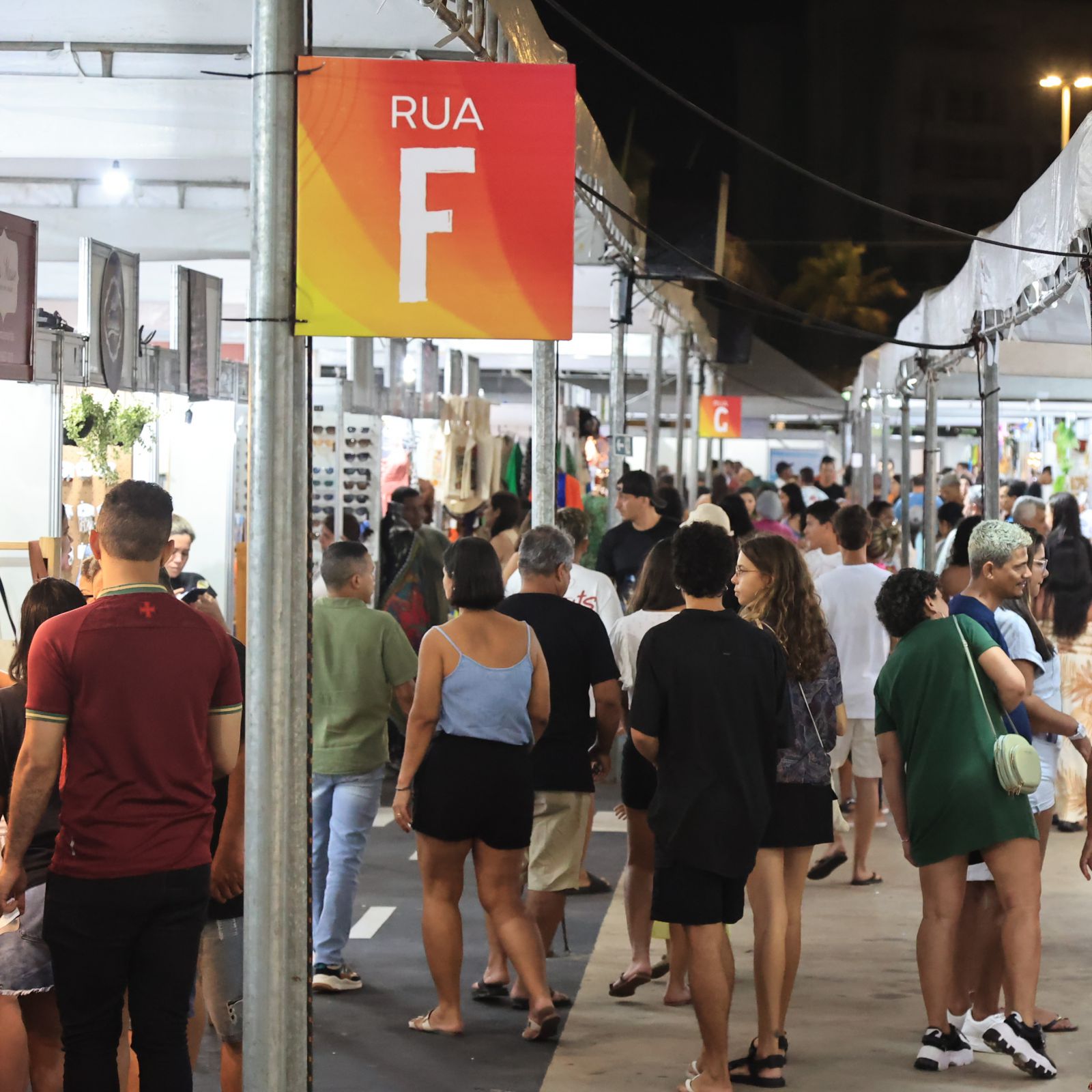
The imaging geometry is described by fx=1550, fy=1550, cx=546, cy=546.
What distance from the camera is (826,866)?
282 inches

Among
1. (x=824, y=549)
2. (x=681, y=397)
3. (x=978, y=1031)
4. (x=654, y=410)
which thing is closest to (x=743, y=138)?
(x=978, y=1031)

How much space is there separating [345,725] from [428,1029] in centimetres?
109

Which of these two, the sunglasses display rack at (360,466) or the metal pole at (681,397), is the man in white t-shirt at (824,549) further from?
the metal pole at (681,397)

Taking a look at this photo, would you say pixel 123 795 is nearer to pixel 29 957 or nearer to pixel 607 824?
pixel 29 957

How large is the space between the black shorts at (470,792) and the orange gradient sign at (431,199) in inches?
80.2

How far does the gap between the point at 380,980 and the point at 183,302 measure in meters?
4.84

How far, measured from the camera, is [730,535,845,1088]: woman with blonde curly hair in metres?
4.67

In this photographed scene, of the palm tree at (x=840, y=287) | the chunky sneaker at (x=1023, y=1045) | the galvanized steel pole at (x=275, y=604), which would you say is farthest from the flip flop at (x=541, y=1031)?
the palm tree at (x=840, y=287)

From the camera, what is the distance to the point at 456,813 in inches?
188

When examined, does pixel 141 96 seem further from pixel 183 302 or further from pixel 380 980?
pixel 380 980

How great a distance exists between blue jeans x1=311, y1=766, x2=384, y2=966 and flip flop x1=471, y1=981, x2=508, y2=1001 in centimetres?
50

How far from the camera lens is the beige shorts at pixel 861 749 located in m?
7.26

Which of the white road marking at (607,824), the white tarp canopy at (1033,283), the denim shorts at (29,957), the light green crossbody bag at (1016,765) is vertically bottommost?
the white road marking at (607,824)

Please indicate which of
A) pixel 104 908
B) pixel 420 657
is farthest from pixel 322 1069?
pixel 104 908
